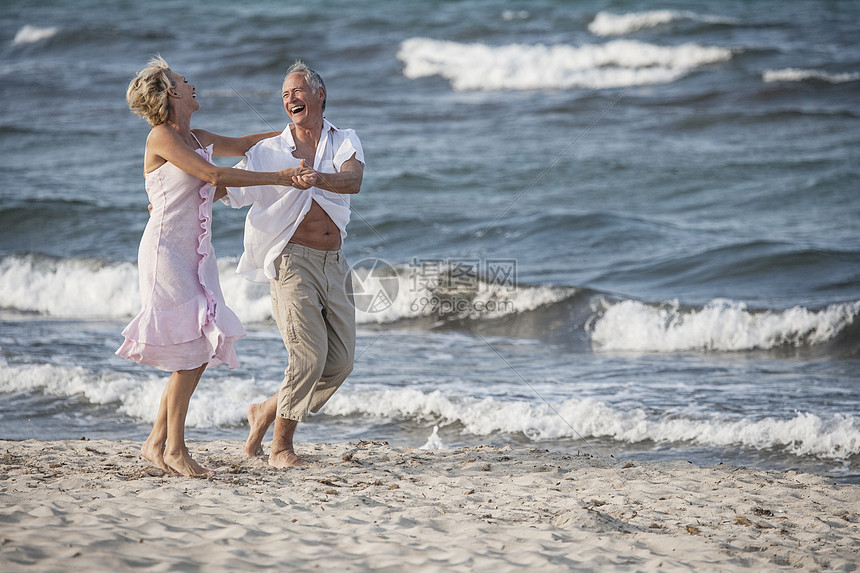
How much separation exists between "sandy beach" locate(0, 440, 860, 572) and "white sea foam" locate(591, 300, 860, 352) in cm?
330

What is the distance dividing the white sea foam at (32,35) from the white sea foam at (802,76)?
64.7ft

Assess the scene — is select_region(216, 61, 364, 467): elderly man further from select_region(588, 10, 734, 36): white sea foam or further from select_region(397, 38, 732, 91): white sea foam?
select_region(588, 10, 734, 36): white sea foam

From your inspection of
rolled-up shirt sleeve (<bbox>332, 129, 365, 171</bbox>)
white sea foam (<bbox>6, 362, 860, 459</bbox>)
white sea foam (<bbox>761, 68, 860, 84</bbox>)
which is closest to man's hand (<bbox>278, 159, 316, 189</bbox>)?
rolled-up shirt sleeve (<bbox>332, 129, 365, 171</bbox>)

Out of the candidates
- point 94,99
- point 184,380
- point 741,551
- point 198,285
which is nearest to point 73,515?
point 184,380

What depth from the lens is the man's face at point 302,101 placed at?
13.3 ft

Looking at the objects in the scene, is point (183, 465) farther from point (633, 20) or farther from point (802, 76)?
point (633, 20)

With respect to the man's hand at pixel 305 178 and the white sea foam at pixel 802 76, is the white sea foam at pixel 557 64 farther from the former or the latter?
the man's hand at pixel 305 178

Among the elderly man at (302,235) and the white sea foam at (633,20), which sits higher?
the white sea foam at (633,20)

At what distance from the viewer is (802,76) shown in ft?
57.2

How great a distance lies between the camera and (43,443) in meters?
4.94

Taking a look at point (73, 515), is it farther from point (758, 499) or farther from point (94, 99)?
point (94, 99)

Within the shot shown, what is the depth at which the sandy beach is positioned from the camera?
3.11 metres

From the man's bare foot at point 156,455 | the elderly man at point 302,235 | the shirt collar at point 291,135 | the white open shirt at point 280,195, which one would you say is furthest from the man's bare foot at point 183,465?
the shirt collar at point 291,135

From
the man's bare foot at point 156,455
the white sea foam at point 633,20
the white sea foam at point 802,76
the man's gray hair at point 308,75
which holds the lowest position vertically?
the man's bare foot at point 156,455
